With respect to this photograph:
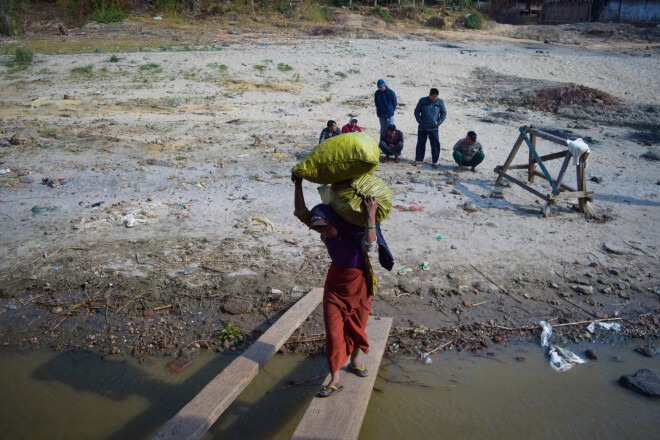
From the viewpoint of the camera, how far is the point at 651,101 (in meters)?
13.2

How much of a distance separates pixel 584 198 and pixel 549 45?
706 inches

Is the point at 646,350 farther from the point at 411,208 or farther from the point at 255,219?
the point at 255,219

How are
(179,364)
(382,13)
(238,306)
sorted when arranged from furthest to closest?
(382,13) → (238,306) → (179,364)

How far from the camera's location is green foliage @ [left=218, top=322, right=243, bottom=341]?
399cm

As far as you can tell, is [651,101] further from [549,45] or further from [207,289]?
[207,289]

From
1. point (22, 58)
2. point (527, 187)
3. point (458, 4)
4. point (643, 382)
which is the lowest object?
point (643, 382)

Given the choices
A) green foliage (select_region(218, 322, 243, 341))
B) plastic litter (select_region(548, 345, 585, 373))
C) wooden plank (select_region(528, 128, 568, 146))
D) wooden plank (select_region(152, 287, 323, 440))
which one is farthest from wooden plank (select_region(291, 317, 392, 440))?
wooden plank (select_region(528, 128, 568, 146))

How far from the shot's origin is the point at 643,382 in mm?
3570

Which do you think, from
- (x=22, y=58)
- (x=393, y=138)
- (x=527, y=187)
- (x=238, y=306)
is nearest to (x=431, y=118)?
(x=393, y=138)

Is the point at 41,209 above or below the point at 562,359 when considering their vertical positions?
above

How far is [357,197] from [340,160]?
24 cm

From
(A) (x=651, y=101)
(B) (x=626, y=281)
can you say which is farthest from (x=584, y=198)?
(A) (x=651, y=101)

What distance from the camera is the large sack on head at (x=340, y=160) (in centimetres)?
263

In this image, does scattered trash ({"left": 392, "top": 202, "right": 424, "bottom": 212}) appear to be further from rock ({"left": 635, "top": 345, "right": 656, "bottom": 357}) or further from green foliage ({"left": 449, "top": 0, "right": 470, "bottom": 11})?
green foliage ({"left": 449, "top": 0, "right": 470, "bottom": 11})
